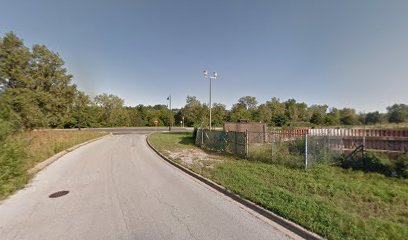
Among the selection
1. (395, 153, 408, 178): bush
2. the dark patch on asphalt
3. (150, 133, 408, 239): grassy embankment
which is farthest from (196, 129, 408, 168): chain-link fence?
the dark patch on asphalt

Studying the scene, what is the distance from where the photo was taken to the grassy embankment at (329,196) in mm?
4188

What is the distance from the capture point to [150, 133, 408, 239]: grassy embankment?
4.19 metres

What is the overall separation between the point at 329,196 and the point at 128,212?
18.0 feet

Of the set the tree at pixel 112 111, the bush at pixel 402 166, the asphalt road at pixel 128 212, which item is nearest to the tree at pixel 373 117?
the bush at pixel 402 166

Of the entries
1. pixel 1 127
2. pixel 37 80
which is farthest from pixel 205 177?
pixel 37 80

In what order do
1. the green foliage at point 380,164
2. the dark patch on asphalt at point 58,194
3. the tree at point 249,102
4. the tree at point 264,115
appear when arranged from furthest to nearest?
the tree at point 249,102
the tree at point 264,115
the green foliage at point 380,164
the dark patch on asphalt at point 58,194

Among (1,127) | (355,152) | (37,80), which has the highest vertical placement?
(37,80)

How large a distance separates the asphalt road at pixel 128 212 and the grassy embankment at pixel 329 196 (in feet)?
2.25

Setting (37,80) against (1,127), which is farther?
(37,80)

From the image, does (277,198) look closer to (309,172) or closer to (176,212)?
(176,212)

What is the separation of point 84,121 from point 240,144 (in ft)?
187

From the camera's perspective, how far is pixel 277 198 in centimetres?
568

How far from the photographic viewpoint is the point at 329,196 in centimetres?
592

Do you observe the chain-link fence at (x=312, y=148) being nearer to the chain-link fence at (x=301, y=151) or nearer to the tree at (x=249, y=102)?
the chain-link fence at (x=301, y=151)
